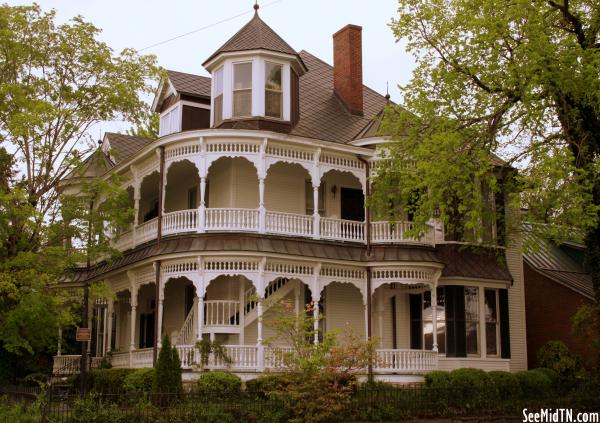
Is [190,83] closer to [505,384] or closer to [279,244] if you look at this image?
[279,244]

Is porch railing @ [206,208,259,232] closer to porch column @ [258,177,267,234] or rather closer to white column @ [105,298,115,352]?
porch column @ [258,177,267,234]

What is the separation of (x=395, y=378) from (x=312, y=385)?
6946 mm

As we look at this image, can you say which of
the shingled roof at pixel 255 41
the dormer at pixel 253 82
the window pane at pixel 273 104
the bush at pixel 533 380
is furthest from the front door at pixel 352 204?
the bush at pixel 533 380

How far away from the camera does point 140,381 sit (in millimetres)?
22781

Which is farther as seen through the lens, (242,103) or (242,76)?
(242,76)

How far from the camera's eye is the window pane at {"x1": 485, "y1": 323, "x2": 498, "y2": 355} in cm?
2764

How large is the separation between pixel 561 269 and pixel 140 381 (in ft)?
58.8

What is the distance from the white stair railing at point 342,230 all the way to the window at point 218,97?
17.1ft

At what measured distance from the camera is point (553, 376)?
2719 centimetres

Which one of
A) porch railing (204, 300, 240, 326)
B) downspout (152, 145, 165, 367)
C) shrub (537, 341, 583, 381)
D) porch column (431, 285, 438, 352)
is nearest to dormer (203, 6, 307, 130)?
downspout (152, 145, 165, 367)

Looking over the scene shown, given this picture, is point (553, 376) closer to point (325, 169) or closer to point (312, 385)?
point (325, 169)

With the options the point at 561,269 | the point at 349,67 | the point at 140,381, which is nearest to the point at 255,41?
the point at 349,67

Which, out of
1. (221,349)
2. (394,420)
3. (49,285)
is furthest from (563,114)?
(49,285)

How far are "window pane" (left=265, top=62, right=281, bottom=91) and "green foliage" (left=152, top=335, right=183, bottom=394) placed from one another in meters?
10.5
